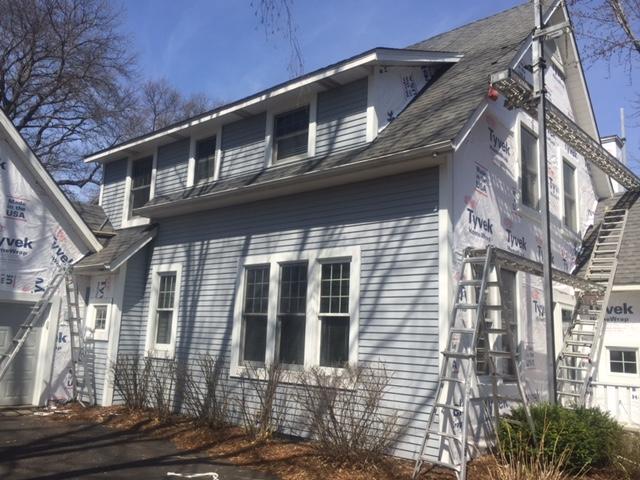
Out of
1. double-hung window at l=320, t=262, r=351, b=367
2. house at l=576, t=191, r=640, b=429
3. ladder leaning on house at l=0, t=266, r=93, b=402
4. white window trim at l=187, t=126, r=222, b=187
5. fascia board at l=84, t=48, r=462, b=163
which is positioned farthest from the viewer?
white window trim at l=187, t=126, r=222, b=187

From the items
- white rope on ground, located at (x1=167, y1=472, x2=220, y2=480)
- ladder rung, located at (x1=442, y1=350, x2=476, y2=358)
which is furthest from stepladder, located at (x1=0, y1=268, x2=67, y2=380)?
ladder rung, located at (x1=442, y1=350, x2=476, y2=358)

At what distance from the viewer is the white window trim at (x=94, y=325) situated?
11906mm

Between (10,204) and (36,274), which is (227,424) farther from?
(10,204)

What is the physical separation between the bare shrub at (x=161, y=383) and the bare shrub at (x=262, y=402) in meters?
1.56

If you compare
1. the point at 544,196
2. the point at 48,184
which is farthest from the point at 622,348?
the point at 48,184

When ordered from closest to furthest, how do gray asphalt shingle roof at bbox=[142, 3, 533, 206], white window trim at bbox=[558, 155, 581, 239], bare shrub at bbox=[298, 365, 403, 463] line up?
bare shrub at bbox=[298, 365, 403, 463]
gray asphalt shingle roof at bbox=[142, 3, 533, 206]
white window trim at bbox=[558, 155, 581, 239]

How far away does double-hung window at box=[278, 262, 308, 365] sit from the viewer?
9273mm

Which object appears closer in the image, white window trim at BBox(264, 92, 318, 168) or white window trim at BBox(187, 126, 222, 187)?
white window trim at BBox(264, 92, 318, 168)

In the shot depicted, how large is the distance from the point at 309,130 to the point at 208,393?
5.09m

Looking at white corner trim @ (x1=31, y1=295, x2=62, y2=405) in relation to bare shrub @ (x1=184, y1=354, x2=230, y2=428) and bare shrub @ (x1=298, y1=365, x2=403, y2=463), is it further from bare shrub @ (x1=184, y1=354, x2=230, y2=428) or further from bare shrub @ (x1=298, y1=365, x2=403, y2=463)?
bare shrub @ (x1=298, y1=365, x2=403, y2=463)

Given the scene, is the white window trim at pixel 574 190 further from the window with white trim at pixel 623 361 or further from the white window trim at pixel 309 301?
the white window trim at pixel 309 301

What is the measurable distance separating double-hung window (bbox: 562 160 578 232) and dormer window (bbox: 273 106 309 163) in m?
5.84

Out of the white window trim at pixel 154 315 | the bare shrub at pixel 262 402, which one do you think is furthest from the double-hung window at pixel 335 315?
the white window trim at pixel 154 315

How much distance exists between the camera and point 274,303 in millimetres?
9703
